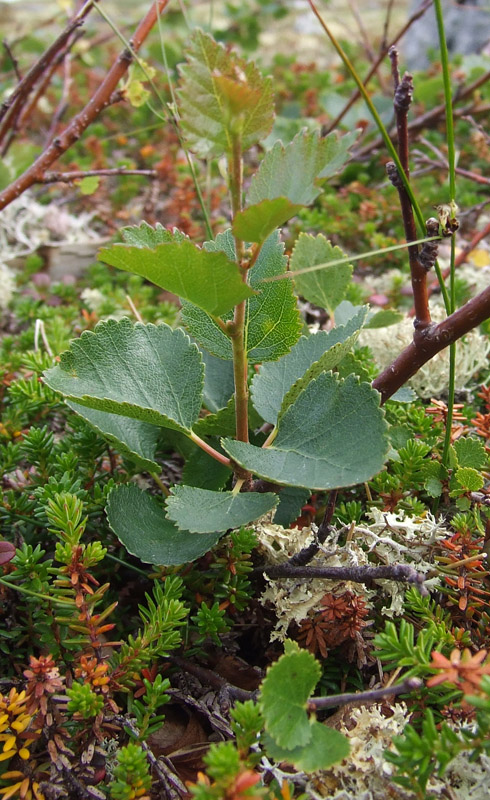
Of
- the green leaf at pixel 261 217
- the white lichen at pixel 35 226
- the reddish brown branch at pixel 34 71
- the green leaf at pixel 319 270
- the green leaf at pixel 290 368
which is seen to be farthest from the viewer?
the white lichen at pixel 35 226

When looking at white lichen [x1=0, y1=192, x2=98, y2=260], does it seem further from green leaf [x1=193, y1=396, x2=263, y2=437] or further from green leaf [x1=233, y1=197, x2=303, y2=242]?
green leaf [x1=233, y1=197, x2=303, y2=242]

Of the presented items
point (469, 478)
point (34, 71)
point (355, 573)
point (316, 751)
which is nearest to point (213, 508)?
point (355, 573)

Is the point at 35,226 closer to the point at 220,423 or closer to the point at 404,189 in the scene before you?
the point at 220,423

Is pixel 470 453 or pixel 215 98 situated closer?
pixel 215 98

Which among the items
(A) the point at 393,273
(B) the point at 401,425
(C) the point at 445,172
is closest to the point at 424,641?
(B) the point at 401,425

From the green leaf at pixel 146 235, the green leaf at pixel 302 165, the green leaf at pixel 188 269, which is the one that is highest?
the green leaf at pixel 302 165

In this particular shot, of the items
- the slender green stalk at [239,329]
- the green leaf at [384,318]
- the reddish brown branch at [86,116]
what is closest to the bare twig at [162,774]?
the slender green stalk at [239,329]

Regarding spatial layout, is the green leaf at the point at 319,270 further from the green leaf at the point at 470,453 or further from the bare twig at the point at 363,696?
the bare twig at the point at 363,696
